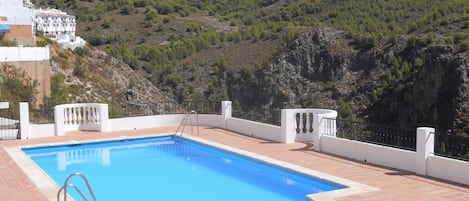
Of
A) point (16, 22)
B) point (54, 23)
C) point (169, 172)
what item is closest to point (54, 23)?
point (54, 23)

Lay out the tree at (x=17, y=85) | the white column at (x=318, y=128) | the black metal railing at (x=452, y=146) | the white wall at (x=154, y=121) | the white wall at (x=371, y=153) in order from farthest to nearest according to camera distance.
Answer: the tree at (x=17, y=85), the white wall at (x=154, y=121), the white column at (x=318, y=128), the white wall at (x=371, y=153), the black metal railing at (x=452, y=146)

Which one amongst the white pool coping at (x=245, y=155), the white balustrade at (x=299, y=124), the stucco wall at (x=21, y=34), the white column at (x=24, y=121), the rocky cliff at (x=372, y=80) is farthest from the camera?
the stucco wall at (x=21, y=34)

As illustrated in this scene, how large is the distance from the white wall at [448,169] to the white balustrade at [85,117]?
8.73 meters

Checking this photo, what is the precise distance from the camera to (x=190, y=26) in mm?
68625

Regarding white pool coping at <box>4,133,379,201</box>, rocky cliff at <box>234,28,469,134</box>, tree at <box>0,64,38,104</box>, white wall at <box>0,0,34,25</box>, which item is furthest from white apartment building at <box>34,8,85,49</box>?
white pool coping at <box>4,133,379,201</box>

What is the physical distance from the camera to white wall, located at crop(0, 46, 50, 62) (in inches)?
1155

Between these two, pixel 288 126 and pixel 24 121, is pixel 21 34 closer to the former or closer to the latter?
pixel 24 121

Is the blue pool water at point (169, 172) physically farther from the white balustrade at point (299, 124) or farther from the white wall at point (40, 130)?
the white balustrade at point (299, 124)

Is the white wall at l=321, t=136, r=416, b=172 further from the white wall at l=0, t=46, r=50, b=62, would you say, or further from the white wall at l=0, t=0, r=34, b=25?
the white wall at l=0, t=0, r=34, b=25

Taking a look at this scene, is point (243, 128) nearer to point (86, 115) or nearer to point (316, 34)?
point (86, 115)

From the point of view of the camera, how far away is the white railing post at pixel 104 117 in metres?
14.0

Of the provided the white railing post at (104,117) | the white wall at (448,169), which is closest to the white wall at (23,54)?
the white railing post at (104,117)

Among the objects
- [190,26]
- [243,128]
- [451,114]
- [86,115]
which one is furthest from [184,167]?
[190,26]

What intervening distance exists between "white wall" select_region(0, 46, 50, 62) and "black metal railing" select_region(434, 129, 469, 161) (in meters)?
26.2
